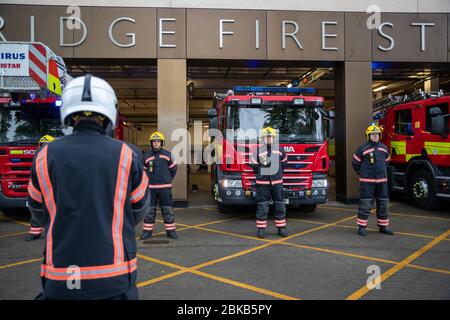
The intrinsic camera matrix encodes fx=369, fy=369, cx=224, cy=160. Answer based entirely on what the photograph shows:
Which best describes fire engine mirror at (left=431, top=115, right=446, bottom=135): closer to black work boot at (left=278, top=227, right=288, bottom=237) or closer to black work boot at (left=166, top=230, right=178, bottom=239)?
black work boot at (left=278, top=227, right=288, bottom=237)

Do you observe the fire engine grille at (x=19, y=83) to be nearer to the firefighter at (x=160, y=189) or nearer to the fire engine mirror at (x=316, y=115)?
the firefighter at (x=160, y=189)

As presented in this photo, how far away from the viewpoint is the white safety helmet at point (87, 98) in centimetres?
187

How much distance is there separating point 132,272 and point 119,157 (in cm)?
61

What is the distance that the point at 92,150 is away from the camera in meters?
1.78

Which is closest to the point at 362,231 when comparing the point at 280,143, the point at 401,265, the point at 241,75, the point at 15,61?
the point at 401,265

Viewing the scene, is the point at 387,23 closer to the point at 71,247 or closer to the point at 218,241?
the point at 218,241

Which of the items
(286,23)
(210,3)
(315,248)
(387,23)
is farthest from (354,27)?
(315,248)

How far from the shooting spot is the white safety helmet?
187 centimetres

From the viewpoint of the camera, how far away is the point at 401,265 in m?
5.04

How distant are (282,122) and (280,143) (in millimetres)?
502

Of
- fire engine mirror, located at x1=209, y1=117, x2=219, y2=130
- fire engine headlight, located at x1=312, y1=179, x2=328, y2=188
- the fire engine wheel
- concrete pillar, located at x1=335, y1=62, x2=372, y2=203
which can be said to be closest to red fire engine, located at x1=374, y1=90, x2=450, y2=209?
the fire engine wheel

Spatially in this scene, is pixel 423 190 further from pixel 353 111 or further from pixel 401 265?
pixel 401 265

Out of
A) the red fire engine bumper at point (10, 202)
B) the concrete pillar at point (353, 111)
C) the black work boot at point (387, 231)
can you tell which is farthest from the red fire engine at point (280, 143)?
the red fire engine bumper at point (10, 202)
